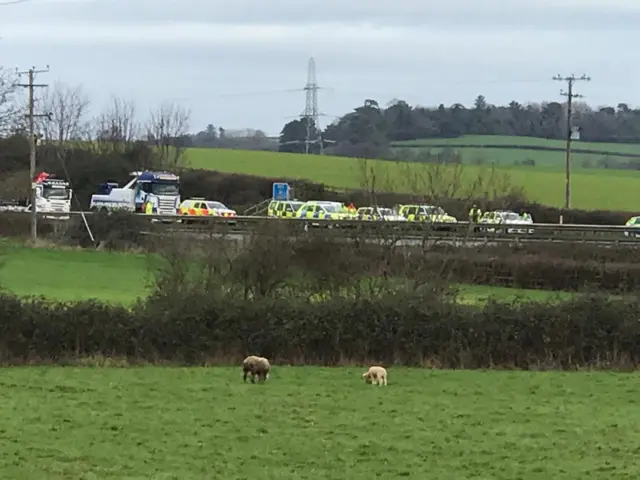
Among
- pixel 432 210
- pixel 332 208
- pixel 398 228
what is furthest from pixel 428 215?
pixel 332 208

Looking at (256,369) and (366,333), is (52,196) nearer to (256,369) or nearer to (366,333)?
(366,333)

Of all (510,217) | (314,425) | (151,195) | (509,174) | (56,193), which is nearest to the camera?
(314,425)

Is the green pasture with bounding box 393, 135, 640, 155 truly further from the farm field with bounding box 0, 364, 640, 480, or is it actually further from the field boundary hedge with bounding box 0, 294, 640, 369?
the farm field with bounding box 0, 364, 640, 480

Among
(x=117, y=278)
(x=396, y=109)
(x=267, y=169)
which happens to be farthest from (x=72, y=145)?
(x=117, y=278)

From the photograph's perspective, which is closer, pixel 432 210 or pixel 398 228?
pixel 398 228

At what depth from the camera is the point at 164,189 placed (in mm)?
72062

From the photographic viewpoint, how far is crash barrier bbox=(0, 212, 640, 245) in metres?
28.1

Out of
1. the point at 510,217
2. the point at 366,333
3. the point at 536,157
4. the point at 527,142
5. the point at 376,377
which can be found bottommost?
the point at 376,377

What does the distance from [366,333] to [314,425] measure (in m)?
8.46

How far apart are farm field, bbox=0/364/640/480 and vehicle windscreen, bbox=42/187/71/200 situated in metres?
52.7

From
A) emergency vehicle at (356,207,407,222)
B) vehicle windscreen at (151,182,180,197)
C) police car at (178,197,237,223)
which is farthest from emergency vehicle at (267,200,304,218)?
emergency vehicle at (356,207,407,222)

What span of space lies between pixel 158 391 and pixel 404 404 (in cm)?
430

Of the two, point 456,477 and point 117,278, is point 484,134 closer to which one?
point 117,278

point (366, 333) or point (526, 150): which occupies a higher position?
point (526, 150)
